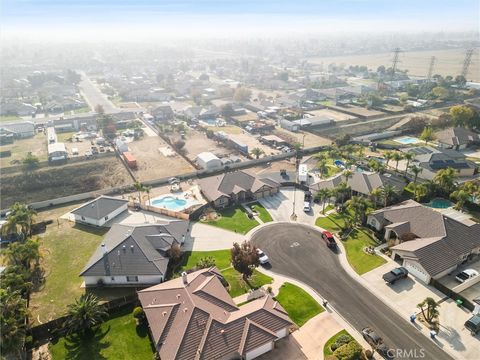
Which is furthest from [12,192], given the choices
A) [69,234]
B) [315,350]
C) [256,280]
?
[315,350]

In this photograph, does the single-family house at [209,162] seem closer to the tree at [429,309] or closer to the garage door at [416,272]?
the garage door at [416,272]

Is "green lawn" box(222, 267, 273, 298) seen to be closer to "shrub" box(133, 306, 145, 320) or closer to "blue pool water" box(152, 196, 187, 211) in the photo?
"shrub" box(133, 306, 145, 320)

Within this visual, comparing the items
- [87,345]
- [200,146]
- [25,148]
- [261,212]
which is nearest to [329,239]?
[261,212]

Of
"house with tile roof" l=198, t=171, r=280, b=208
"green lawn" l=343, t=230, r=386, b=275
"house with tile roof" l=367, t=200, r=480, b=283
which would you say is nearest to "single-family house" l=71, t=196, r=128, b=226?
"house with tile roof" l=198, t=171, r=280, b=208

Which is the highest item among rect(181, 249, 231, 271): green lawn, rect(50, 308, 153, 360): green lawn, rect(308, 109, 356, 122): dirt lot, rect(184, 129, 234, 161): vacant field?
rect(50, 308, 153, 360): green lawn

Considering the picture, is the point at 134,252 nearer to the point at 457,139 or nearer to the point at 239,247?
the point at 239,247
